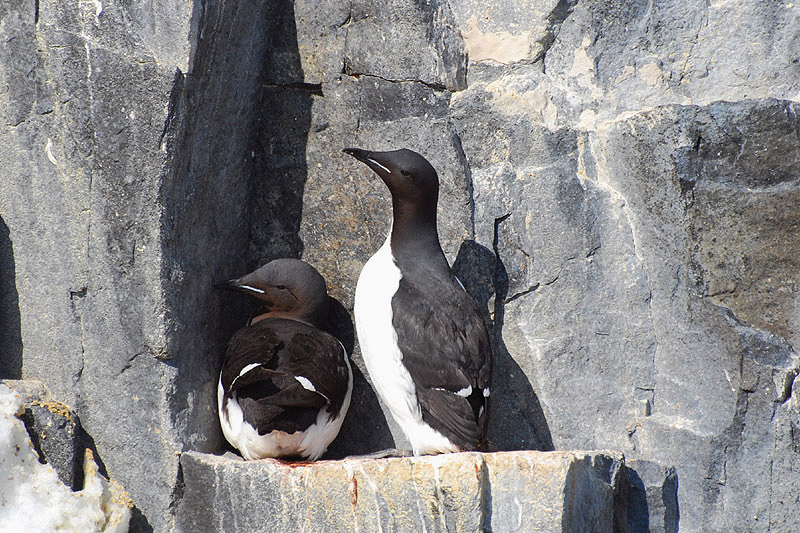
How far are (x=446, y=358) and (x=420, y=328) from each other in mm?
159

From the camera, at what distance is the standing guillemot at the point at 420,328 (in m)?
3.51

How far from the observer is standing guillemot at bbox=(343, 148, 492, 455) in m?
3.51

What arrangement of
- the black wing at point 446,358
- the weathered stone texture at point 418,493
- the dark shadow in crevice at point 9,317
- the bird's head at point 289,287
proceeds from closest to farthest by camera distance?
the weathered stone texture at point 418,493 < the black wing at point 446,358 < the dark shadow in crevice at point 9,317 < the bird's head at point 289,287

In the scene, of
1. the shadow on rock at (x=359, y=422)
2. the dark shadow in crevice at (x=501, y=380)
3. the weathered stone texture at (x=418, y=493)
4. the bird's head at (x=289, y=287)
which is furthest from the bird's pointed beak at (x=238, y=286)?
the dark shadow in crevice at (x=501, y=380)

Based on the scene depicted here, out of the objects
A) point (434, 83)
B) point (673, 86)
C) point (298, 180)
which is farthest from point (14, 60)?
point (673, 86)

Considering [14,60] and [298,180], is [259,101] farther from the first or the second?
[14,60]

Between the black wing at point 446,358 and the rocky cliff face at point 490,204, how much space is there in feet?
1.25

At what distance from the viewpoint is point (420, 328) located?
3.59m

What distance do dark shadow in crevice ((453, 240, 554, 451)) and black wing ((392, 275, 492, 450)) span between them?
11.8 inches

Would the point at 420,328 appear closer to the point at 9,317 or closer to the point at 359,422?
the point at 359,422

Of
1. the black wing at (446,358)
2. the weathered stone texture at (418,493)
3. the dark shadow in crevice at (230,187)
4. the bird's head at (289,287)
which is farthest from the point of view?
the bird's head at (289,287)

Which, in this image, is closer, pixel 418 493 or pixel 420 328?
pixel 418 493

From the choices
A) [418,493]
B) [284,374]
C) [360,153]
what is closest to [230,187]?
[360,153]

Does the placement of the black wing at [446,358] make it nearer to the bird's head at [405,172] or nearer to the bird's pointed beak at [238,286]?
the bird's head at [405,172]
